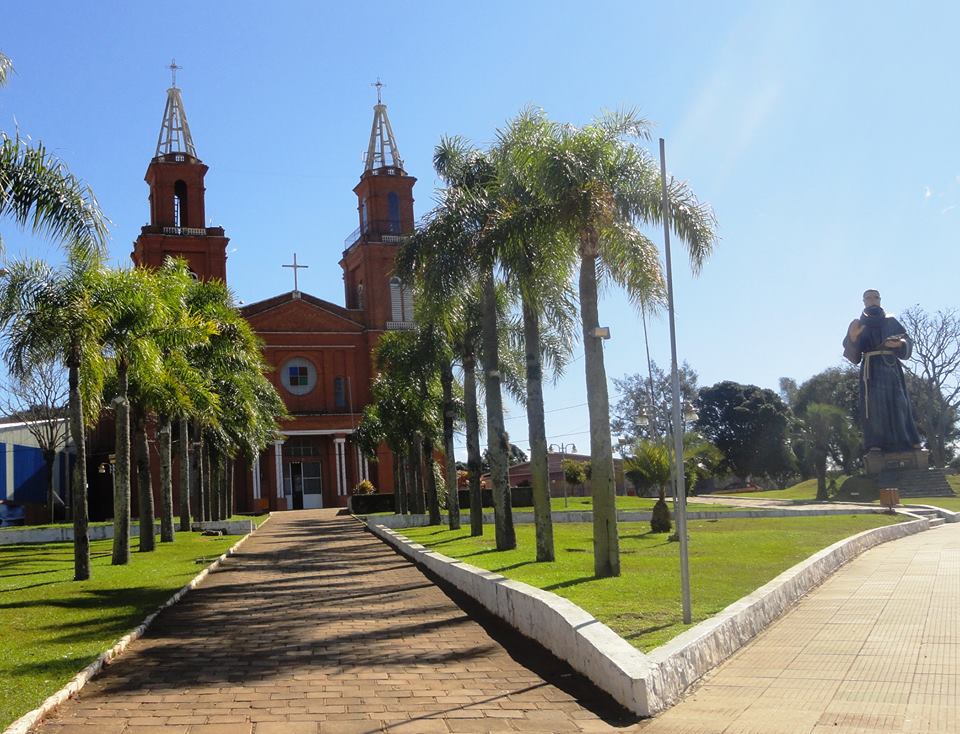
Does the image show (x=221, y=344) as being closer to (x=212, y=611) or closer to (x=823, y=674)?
(x=212, y=611)

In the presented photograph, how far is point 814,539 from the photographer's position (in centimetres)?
2078

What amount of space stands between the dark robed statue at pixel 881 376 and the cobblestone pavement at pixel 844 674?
102ft

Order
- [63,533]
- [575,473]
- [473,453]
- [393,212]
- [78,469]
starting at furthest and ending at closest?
[393,212] < [575,473] < [63,533] < [473,453] < [78,469]

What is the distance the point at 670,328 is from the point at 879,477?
37.4m

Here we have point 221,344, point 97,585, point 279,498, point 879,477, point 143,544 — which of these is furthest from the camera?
point 279,498

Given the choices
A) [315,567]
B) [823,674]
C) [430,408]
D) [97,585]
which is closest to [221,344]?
[430,408]

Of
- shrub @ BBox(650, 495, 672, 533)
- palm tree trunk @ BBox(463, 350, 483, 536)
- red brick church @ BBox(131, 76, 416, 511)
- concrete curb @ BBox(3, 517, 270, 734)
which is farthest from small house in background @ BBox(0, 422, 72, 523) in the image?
concrete curb @ BBox(3, 517, 270, 734)

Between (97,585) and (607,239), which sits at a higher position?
(607,239)

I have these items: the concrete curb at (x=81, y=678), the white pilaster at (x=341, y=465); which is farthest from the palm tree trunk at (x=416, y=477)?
the white pilaster at (x=341, y=465)

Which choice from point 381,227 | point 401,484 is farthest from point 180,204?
point 401,484

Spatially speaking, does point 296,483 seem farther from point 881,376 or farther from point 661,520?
point 661,520

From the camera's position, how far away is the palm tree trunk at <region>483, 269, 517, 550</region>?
20.9m

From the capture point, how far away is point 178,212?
61.0 meters

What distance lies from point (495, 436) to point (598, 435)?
6395mm
